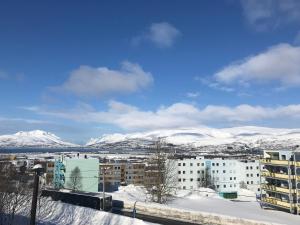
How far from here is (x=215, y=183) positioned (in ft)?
380

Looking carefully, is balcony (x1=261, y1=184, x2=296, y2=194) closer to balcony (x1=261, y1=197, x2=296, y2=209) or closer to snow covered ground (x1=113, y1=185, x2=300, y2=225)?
balcony (x1=261, y1=197, x2=296, y2=209)

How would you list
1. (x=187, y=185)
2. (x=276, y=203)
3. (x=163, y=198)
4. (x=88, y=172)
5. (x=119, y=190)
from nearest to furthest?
(x=276, y=203), (x=163, y=198), (x=119, y=190), (x=88, y=172), (x=187, y=185)

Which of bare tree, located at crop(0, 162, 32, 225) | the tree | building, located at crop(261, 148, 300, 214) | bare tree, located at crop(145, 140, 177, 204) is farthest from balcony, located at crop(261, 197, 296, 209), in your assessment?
bare tree, located at crop(0, 162, 32, 225)

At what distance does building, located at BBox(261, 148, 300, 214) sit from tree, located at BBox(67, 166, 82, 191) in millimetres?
40663

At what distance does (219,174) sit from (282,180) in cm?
5959

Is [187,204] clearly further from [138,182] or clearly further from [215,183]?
[138,182]

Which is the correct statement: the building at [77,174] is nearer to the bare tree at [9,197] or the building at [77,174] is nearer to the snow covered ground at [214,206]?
the snow covered ground at [214,206]

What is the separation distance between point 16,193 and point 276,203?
1817 inches

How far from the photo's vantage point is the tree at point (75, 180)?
8420 centimetres

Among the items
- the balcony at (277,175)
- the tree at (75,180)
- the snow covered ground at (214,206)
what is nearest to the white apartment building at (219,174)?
the snow covered ground at (214,206)

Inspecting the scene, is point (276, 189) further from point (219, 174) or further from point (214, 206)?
point (219, 174)

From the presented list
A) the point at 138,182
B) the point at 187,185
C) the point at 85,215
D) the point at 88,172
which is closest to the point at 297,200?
the point at 85,215

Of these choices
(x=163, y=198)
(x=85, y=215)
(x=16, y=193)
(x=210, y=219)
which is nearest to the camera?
(x=16, y=193)

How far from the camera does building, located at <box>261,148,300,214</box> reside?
182 feet
